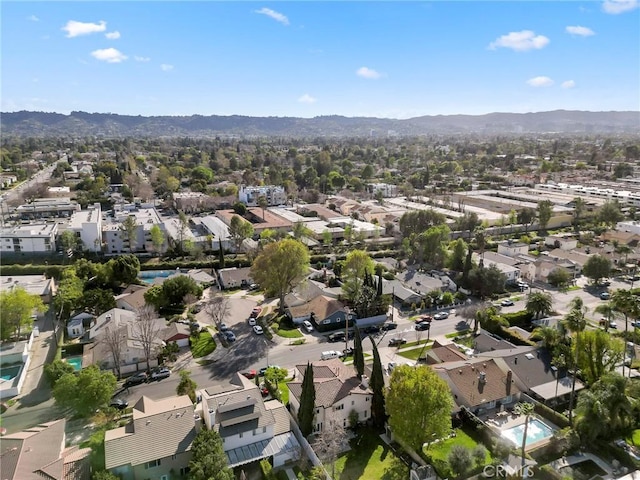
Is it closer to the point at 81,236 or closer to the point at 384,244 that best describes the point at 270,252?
the point at 384,244

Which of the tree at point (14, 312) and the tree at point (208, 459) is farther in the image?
the tree at point (14, 312)

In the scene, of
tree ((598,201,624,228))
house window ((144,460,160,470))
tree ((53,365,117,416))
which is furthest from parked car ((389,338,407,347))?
tree ((598,201,624,228))

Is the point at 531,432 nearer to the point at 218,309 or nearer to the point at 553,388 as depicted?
the point at 553,388

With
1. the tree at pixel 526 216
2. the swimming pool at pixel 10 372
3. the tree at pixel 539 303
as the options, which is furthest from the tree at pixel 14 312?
the tree at pixel 526 216

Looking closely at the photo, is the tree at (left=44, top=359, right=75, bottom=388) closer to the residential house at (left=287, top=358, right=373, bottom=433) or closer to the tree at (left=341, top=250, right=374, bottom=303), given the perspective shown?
the residential house at (left=287, top=358, right=373, bottom=433)

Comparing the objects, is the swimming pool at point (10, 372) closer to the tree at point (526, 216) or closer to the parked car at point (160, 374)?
the parked car at point (160, 374)

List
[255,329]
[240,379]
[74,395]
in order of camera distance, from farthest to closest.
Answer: [255,329] < [240,379] < [74,395]

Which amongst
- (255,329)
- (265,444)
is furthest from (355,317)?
(265,444)
